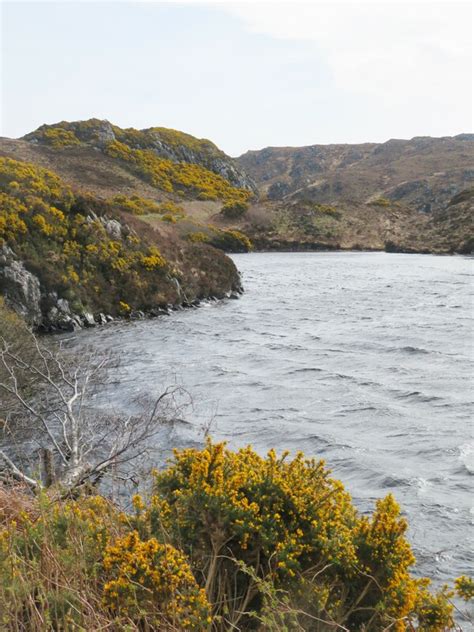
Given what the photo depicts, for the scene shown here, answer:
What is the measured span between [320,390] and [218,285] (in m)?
17.6

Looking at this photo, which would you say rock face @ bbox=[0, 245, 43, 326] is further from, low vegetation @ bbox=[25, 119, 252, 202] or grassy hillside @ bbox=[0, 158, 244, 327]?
low vegetation @ bbox=[25, 119, 252, 202]

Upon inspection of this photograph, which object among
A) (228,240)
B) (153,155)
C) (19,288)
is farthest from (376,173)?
(19,288)

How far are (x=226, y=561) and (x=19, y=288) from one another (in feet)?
61.3

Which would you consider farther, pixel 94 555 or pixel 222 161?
pixel 222 161

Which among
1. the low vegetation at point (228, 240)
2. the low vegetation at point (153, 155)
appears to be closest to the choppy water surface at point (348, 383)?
the low vegetation at point (228, 240)

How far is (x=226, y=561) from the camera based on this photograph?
459 cm

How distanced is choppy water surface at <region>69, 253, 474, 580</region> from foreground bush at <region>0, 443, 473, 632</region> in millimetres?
3388

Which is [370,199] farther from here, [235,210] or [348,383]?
[348,383]

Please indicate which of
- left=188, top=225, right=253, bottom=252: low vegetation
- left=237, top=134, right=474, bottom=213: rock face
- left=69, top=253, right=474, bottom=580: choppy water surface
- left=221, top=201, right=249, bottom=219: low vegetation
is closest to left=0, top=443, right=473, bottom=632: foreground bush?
left=69, top=253, right=474, bottom=580: choppy water surface

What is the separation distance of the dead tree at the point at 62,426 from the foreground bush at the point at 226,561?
3.11m

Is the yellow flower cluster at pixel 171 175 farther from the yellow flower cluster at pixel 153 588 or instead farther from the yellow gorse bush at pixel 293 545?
the yellow flower cluster at pixel 153 588

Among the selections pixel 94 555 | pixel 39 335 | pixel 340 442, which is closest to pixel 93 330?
pixel 39 335

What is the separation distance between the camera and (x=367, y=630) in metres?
4.23

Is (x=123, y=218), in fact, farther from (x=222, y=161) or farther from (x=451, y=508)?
(x=222, y=161)
